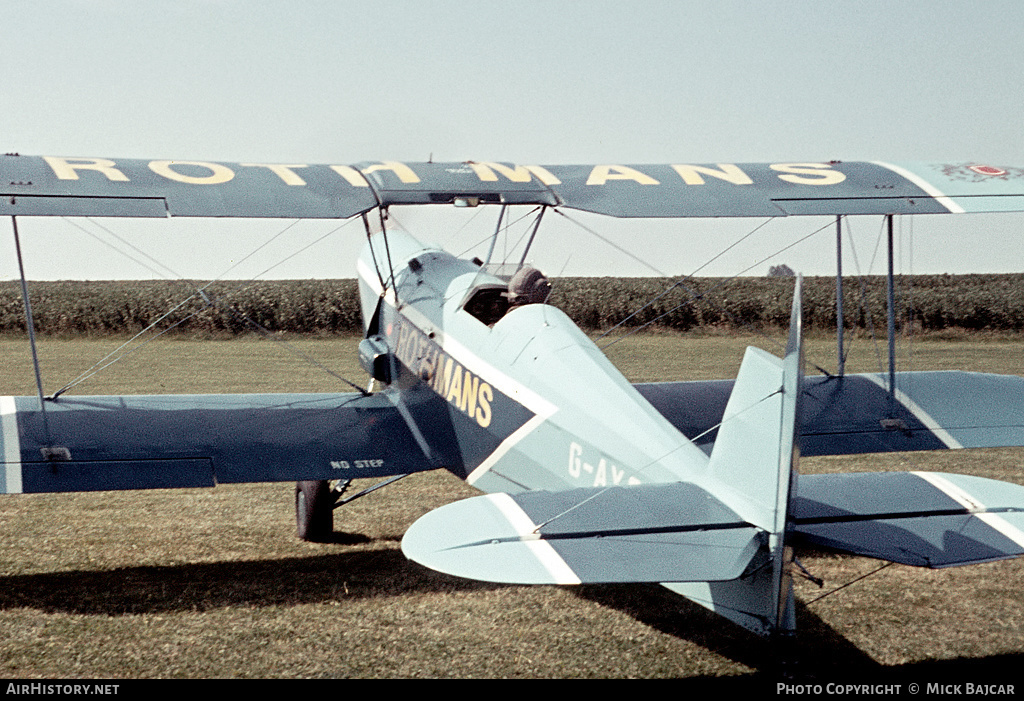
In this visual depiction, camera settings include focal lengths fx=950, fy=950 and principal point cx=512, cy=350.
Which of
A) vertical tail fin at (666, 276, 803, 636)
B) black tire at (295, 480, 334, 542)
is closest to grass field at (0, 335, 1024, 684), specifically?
black tire at (295, 480, 334, 542)

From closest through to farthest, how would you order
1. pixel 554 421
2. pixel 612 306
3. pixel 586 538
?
pixel 586 538, pixel 554 421, pixel 612 306

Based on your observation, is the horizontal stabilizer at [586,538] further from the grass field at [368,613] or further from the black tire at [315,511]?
the black tire at [315,511]

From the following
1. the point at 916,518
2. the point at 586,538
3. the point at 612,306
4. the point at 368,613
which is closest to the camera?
the point at 586,538

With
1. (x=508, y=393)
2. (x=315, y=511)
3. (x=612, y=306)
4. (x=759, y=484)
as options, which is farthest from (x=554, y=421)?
(x=612, y=306)

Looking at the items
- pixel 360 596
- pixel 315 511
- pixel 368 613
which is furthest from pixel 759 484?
pixel 315 511

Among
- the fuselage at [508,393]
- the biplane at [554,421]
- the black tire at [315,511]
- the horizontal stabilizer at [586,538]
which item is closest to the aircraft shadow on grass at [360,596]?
the black tire at [315,511]

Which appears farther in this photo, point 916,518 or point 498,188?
point 498,188

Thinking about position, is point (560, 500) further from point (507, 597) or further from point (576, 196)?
point (576, 196)

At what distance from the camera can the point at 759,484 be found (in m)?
3.53

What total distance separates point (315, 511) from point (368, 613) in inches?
69.8

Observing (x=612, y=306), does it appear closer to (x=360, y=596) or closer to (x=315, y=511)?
(x=315, y=511)

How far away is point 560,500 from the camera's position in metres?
3.57

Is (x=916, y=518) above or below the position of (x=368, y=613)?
above

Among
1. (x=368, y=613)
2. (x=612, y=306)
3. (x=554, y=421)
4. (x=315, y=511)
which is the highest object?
(x=554, y=421)
